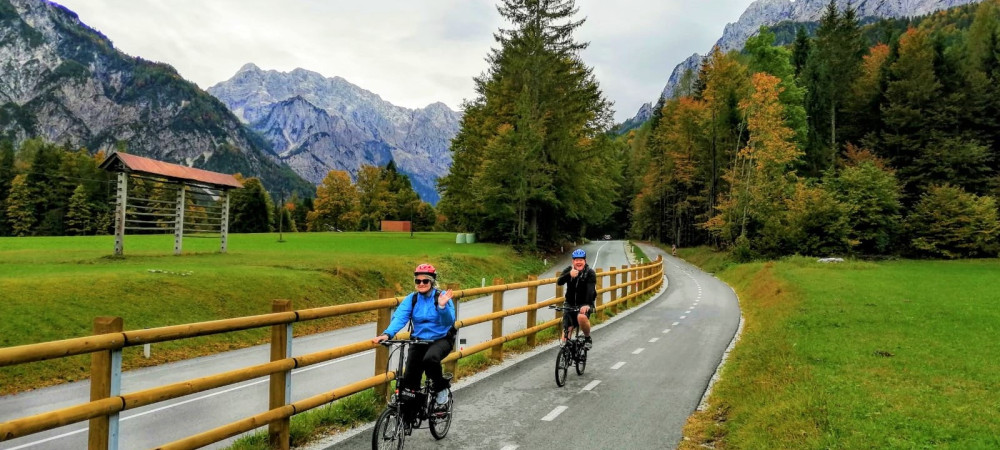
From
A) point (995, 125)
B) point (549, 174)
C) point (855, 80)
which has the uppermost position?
point (855, 80)

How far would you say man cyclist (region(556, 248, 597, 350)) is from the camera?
898cm

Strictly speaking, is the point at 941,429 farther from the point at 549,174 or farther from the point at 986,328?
the point at 549,174

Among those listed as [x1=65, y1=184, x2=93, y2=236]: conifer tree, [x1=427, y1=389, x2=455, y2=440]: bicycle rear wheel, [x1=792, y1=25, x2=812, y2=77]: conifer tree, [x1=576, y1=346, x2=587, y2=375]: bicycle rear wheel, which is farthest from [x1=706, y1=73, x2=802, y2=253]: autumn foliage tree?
[x1=65, y1=184, x2=93, y2=236]: conifer tree

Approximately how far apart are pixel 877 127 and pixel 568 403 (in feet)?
201

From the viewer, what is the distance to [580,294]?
916 cm

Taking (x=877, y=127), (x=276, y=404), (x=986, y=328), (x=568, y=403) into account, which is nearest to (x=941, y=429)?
(x=568, y=403)

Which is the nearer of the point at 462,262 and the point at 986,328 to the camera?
the point at 986,328

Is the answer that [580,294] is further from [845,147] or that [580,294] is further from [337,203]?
[337,203]

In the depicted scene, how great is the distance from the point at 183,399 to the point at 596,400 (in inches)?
249

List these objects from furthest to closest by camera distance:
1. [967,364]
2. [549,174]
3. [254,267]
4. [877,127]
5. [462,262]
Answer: [877,127], [549,174], [462,262], [254,267], [967,364]

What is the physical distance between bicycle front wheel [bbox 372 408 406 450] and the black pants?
0.31 meters

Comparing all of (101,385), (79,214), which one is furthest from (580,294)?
(79,214)

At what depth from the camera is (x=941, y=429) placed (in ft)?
17.0

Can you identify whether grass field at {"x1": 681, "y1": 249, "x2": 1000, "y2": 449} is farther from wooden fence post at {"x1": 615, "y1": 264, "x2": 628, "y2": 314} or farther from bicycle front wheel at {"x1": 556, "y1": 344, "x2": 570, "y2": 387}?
wooden fence post at {"x1": 615, "y1": 264, "x2": 628, "y2": 314}
